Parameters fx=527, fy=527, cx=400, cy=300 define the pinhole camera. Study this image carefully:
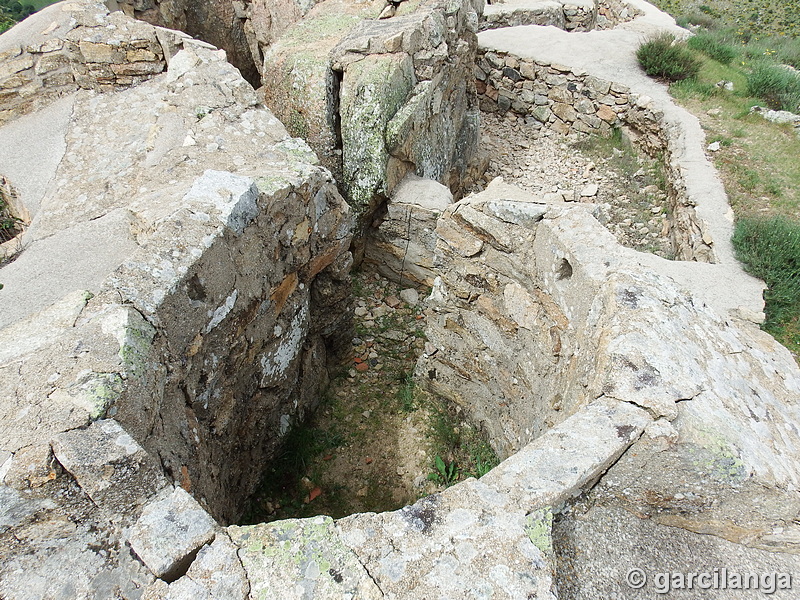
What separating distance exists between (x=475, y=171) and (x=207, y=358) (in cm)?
570

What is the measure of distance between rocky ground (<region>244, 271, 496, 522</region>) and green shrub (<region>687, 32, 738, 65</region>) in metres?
8.13

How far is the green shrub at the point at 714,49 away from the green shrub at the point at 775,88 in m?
1.10

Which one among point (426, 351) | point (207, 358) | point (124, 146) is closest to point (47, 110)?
point (124, 146)

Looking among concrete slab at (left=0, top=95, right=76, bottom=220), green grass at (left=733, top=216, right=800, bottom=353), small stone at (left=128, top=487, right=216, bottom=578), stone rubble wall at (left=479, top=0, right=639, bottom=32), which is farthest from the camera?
stone rubble wall at (left=479, top=0, right=639, bottom=32)

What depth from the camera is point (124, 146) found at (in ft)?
13.8

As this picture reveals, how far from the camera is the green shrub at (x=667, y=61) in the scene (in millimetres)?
8430

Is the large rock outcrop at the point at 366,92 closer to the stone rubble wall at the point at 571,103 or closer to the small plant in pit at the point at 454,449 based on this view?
the small plant in pit at the point at 454,449

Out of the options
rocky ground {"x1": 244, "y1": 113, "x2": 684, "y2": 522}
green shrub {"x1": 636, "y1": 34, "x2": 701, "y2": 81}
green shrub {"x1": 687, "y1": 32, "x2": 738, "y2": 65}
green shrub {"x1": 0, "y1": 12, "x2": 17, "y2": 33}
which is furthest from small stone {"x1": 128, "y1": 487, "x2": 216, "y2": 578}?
green shrub {"x1": 0, "y1": 12, "x2": 17, "y2": 33}

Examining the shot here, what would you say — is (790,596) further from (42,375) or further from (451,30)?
(451,30)

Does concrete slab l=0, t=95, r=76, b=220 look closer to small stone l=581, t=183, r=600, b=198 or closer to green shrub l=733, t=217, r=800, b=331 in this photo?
small stone l=581, t=183, r=600, b=198

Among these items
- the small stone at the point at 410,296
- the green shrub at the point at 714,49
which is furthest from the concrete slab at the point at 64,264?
the green shrub at the point at 714,49

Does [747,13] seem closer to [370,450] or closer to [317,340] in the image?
[317,340]

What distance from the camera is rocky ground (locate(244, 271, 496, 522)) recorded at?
13.0ft

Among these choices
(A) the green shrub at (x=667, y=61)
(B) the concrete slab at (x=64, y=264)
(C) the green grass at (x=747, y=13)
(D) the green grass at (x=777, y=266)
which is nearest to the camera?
(B) the concrete slab at (x=64, y=264)
